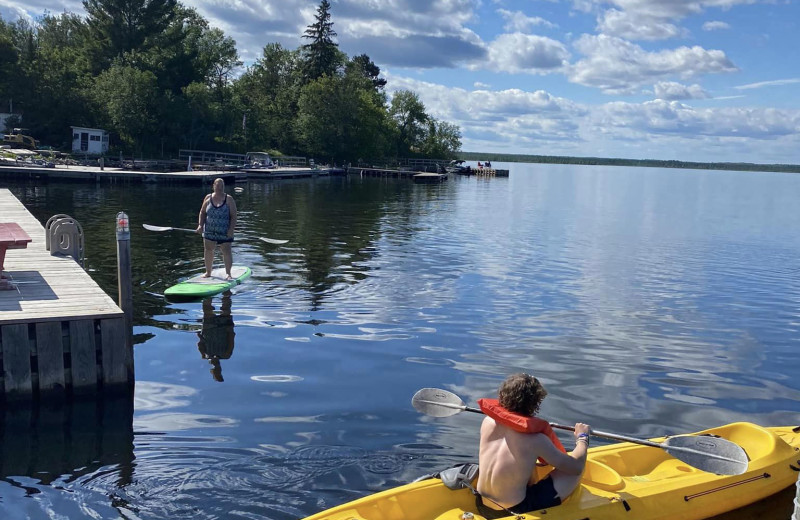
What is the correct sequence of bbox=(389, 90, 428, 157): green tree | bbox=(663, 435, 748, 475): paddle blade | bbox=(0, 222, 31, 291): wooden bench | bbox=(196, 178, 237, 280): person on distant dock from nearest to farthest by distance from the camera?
1. bbox=(663, 435, 748, 475): paddle blade
2. bbox=(0, 222, 31, 291): wooden bench
3. bbox=(196, 178, 237, 280): person on distant dock
4. bbox=(389, 90, 428, 157): green tree

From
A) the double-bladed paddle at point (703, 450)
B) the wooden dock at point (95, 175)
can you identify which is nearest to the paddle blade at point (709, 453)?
the double-bladed paddle at point (703, 450)

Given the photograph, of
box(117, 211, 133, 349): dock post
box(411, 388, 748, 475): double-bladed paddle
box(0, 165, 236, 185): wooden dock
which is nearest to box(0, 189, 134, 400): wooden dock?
box(117, 211, 133, 349): dock post

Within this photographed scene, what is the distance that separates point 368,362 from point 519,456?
20.2ft

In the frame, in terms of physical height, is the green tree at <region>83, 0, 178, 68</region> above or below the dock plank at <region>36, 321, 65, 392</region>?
above

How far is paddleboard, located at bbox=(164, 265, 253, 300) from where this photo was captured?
49.0 ft

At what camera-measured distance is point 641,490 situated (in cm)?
670

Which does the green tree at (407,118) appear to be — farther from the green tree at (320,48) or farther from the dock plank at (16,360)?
the dock plank at (16,360)

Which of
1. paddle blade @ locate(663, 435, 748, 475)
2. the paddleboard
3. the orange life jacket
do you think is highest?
the orange life jacket

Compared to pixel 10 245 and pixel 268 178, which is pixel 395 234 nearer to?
pixel 10 245

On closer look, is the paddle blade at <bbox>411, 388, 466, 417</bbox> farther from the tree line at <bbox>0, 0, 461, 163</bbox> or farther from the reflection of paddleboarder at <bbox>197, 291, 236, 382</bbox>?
the tree line at <bbox>0, 0, 461, 163</bbox>

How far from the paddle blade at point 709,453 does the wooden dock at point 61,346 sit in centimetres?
740

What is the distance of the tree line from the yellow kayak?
6370 centimetres

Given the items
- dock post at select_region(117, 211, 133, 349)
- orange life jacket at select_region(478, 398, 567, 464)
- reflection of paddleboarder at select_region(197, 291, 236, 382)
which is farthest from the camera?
reflection of paddleboarder at select_region(197, 291, 236, 382)

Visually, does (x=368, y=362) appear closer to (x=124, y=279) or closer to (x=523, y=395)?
(x=124, y=279)
